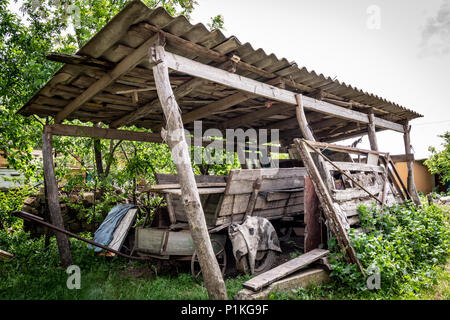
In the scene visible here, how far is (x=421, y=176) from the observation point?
18562 millimetres

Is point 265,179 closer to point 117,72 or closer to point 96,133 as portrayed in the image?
point 117,72

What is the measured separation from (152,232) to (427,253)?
14.7 feet

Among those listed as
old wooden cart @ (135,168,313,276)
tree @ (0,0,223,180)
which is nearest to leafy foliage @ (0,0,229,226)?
tree @ (0,0,223,180)

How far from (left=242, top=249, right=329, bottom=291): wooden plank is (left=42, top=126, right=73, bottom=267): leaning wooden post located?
3.51 m

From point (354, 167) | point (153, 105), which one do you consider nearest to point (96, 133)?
point (153, 105)

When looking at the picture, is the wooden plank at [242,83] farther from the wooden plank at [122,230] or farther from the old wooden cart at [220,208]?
the wooden plank at [122,230]

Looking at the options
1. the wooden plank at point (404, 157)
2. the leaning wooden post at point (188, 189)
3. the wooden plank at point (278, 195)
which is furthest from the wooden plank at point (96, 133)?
the wooden plank at point (404, 157)

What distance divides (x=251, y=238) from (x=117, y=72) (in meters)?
3.13

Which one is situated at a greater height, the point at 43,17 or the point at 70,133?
the point at 43,17

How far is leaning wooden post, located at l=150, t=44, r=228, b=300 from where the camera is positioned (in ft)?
9.46

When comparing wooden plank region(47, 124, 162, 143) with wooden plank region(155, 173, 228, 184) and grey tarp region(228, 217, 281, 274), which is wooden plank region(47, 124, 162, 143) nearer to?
wooden plank region(155, 173, 228, 184)
